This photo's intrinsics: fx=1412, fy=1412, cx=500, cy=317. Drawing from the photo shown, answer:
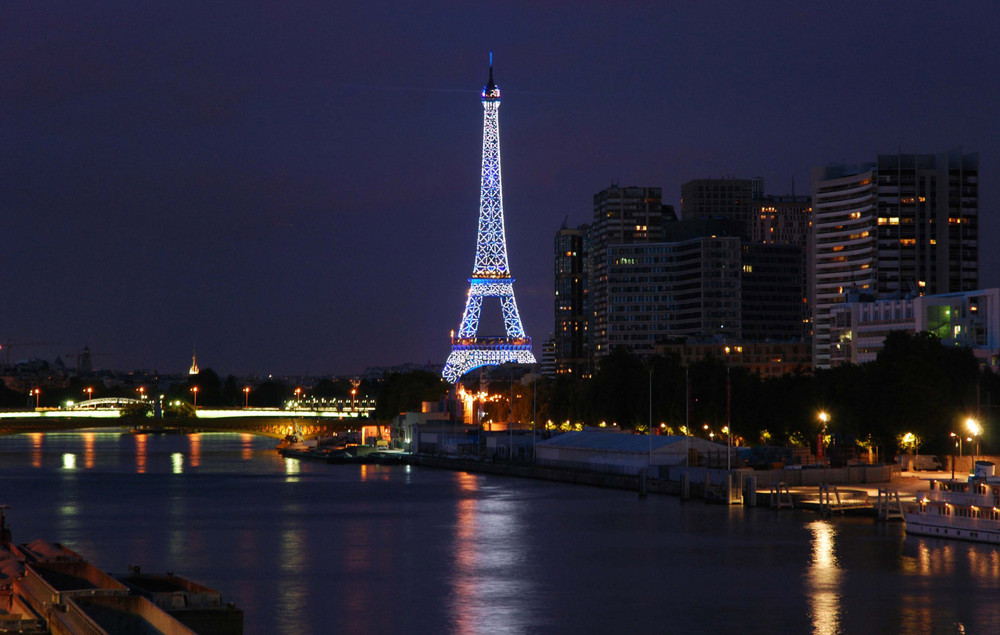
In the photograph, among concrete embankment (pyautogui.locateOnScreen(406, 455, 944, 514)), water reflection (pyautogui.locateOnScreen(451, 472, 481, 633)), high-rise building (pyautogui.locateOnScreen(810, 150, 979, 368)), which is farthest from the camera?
high-rise building (pyautogui.locateOnScreen(810, 150, 979, 368))

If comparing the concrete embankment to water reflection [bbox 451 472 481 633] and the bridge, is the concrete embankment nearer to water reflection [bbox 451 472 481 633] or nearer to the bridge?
water reflection [bbox 451 472 481 633]

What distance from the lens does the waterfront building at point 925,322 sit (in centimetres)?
11244

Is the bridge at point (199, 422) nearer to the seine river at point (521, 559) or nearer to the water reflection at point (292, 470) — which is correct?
the water reflection at point (292, 470)

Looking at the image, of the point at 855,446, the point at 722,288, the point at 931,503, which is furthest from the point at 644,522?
the point at 722,288

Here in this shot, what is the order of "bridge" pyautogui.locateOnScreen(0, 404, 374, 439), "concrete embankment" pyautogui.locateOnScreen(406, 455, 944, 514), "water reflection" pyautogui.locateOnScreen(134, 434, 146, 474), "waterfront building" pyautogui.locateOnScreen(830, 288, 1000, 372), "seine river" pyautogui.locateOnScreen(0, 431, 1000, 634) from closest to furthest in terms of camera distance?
"seine river" pyautogui.locateOnScreen(0, 431, 1000, 634)
"concrete embankment" pyautogui.locateOnScreen(406, 455, 944, 514)
"water reflection" pyautogui.locateOnScreen(134, 434, 146, 474)
"waterfront building" pyautogui.locateOnScreen(830, 288, 1000, 372)
"bridge" pyautogui.locateOnScreen(0, 404, 374, 439)

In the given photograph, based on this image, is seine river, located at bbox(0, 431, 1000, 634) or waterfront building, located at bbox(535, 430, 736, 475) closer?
seine river, located at bbox(0, 431, 1000, 634)

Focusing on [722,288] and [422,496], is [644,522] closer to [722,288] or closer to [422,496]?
[422,496]

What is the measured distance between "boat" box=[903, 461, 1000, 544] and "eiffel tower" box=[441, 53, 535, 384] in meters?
92.1

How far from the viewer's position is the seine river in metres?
33.7

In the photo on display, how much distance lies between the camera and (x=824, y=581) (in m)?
39.4

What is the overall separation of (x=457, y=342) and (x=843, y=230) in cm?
5146

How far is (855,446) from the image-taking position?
3164 inches

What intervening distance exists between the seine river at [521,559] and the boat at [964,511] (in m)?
0.85

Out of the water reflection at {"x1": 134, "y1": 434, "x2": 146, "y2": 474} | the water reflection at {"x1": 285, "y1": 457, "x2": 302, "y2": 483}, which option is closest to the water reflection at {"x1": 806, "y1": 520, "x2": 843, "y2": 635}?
the water reflection at {"x1": 285, "y1": 457, "x2": 302, "y2": 483}
